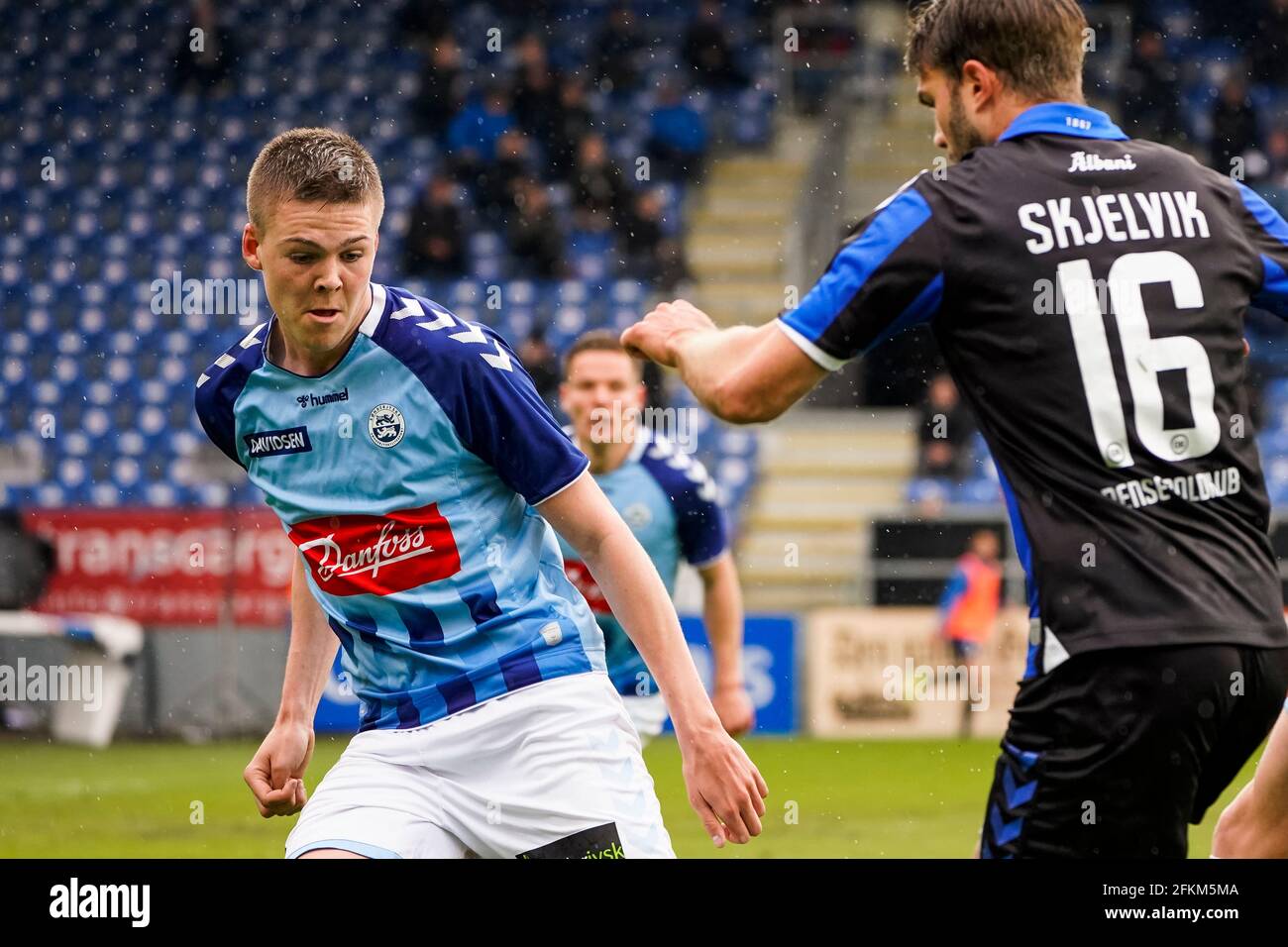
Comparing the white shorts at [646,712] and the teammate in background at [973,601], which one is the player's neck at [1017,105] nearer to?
the white shorts at [646,712]

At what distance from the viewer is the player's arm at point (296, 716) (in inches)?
133

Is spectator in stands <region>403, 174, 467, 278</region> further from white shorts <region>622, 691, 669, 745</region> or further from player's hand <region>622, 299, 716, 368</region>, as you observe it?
player's hand <region>622, 299, 716, 368</region>

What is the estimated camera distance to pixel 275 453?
329 centimetres

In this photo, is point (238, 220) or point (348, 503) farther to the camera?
point (238, 220)

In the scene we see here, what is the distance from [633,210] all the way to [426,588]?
1228 centimetres

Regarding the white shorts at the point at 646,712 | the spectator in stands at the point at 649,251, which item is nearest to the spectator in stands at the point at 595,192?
the spectator in stands at the point at 649,251

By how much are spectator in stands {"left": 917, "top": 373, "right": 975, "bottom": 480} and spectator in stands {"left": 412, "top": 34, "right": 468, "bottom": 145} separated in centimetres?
522

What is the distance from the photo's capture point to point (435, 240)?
14258 millimetres

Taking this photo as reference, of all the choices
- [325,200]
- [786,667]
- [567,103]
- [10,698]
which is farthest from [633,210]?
[325,200]

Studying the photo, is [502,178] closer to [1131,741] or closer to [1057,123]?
[1057,123]

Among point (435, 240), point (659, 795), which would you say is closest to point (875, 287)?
point (659, 795)

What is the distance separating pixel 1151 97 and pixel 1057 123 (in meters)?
13.6

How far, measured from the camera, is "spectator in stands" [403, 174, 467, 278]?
46.8 ft

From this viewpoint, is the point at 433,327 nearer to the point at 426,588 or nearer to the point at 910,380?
the point at 426,588
